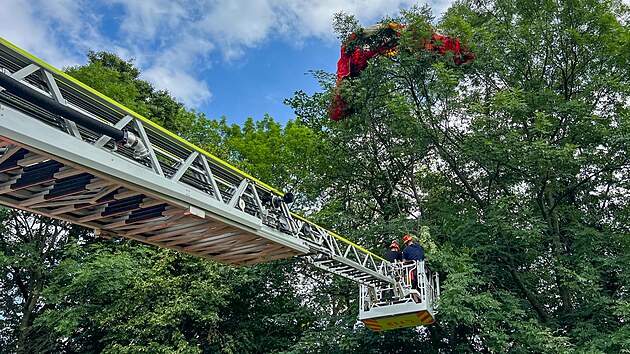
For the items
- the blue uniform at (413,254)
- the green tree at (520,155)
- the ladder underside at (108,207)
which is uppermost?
the green tree at (520,155)

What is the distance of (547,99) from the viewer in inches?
456

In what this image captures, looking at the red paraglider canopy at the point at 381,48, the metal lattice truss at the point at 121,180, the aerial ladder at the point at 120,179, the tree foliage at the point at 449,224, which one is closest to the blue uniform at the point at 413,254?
the tree foliage at the point at 449,224

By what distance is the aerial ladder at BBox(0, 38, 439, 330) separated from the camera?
3393mm

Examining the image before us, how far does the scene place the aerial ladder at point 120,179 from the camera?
339 cm

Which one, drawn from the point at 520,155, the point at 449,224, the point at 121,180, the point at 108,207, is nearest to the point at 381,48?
the point at 520,155

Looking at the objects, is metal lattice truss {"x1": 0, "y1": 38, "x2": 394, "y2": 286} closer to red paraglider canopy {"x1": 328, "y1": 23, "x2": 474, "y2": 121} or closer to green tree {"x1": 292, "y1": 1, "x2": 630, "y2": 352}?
green tree {"x1": 292, "y1": 1, "x2": 630, "y2": 352}

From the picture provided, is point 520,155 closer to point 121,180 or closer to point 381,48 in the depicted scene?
point 381,48

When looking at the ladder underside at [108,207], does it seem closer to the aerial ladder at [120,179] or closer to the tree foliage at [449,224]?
the aerial ladder at [120,179]

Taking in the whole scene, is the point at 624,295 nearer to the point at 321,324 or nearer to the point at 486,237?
the point at 486,237

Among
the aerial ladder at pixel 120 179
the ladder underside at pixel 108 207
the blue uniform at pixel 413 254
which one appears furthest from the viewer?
the blue uniform at pixel 413 254

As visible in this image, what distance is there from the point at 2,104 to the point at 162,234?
2.41 metres

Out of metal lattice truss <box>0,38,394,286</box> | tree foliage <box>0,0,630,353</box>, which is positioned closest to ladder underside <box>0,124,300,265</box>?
metal lattice truss <box>0,38,394,286</box>

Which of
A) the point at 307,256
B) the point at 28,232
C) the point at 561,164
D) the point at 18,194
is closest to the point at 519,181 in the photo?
the point at 561,164

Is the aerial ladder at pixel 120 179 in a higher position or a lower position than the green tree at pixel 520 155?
lower
